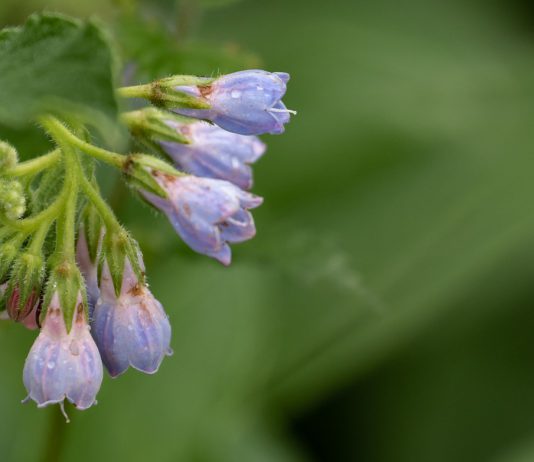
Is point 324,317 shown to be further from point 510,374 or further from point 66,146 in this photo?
point 66,146

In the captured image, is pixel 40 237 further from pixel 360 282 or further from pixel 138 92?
pixel 360 282

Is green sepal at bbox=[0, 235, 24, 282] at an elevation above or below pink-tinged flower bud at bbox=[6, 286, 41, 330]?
above

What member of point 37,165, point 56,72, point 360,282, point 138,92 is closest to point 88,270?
point 37,165

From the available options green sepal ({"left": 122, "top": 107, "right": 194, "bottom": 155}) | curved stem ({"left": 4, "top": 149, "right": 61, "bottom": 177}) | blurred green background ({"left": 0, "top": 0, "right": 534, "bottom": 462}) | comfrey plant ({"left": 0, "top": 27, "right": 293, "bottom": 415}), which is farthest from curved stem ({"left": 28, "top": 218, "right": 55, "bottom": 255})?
blurred green background ({"left": 0, "top": 0, "right": 534, "bottom": 462})

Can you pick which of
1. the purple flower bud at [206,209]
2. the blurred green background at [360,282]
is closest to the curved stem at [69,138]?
the purple flower bud at [206,209]

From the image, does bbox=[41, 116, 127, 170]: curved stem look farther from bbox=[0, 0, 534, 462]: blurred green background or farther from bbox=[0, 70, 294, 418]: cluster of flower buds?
bbox=[0, 0, 534, 462]: blurred green background

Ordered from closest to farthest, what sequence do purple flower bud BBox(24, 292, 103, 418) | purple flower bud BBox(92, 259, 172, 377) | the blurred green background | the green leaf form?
the green leaf → purple flower bud BBox(24, 292, 103, 418) → purple flower bud BBox(92, 259, 172, 377) → the blurred green background

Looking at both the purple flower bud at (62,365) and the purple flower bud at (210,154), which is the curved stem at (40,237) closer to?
the purple flower bud at (62,365)
